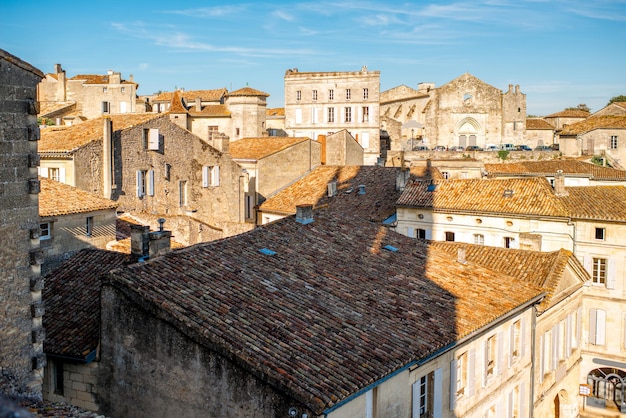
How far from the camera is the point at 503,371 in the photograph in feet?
58.5

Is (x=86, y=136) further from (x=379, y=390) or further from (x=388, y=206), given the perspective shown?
(x=379, y=390)

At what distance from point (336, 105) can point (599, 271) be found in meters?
37.3

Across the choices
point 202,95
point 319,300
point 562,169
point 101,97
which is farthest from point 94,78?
point 319,300

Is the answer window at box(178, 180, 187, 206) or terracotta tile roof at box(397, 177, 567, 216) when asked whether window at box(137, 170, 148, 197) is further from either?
terracotta tile roof at box(397, 177, 567, 216)

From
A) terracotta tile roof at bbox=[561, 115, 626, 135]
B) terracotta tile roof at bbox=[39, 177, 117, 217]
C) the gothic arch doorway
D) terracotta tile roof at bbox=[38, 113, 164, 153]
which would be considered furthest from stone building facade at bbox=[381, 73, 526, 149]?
terracotta tile roof at bbox=[39, 177, 117, 217]

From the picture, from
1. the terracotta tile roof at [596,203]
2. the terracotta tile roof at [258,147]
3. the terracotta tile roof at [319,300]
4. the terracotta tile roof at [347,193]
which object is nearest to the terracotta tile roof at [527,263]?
the terracotta tile roof at [319,300]

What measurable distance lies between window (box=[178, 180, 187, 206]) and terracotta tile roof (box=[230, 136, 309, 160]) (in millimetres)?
5741

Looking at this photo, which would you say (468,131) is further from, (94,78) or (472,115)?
(94,78)

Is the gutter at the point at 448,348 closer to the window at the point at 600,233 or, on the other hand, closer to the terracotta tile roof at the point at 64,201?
the window at the point at 600,233

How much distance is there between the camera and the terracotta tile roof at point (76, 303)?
43.4 feet

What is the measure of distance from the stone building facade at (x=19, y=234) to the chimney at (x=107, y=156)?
1985cm

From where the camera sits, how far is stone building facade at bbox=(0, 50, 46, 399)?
985cm

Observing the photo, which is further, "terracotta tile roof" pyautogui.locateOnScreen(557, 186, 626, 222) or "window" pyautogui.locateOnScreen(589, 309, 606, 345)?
"window" pyautogui.locateOnScreen(589, 309, 606, 345)

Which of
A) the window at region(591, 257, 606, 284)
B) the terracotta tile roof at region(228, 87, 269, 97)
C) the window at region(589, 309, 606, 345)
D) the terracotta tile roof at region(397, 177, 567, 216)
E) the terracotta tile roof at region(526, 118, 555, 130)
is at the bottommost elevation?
the window at region(589, 309, 606, 345)
